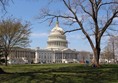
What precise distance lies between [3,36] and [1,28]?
1879mm

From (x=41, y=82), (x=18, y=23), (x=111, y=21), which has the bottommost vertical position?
(x=41, y=82)

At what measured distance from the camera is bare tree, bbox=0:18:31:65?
69.4 meters

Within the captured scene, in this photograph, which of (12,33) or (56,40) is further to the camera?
(56,40)

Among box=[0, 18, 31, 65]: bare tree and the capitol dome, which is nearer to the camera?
box=[0, 18, 31, 65]: bare tree

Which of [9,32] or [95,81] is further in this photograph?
[9,32]

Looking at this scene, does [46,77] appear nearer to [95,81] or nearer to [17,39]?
[95,81]

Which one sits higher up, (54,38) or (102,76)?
(54,38)

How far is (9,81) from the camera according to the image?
1736 centimetres

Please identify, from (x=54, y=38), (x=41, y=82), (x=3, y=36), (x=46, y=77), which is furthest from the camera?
(x=54, y=38)

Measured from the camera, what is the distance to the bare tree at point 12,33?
69.4 m

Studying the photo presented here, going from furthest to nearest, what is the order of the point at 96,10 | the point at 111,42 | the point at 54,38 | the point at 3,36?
the point at 54,38, the point at 111,42, the point at 3,36, the point at 96,10

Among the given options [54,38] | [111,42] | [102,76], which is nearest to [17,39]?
[111,42]

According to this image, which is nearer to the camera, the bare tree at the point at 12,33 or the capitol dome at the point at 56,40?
the bare tree at the point at 12,33

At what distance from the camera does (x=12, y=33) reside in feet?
228
